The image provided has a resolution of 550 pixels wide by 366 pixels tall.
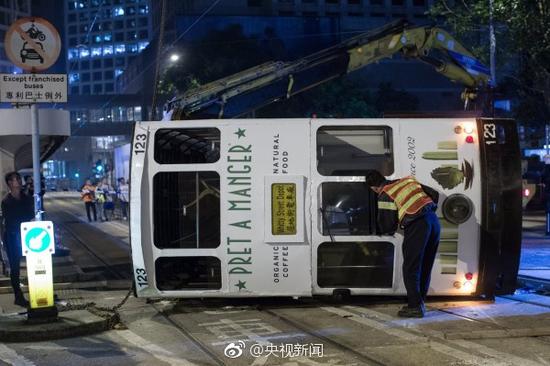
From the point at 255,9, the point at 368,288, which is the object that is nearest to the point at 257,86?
the point at 368,288

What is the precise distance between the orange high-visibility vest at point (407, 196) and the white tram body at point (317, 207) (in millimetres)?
448

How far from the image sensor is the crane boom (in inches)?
378

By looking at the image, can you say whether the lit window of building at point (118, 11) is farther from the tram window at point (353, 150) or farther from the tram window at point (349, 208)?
the tram window at point (349, 208)

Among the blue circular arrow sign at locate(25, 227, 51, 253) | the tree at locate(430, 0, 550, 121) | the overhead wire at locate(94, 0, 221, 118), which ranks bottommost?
the blue circular arrow sign at locate(25, 227, 51, 253)

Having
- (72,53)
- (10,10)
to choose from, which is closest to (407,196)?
(10,10)

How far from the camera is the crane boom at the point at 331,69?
9594 millimetres

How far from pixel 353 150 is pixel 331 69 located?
278 cm

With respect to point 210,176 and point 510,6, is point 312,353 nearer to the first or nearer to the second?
point 210,176

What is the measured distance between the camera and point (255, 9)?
6731cm

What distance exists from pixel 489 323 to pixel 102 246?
10815 mm

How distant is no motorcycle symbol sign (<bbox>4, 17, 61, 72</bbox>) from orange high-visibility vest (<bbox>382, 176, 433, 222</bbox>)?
14.2ft

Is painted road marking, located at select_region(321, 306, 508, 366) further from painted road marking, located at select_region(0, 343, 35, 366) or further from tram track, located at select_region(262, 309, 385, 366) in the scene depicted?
painted road marking, located at select_region(0, 343, 35, 366)

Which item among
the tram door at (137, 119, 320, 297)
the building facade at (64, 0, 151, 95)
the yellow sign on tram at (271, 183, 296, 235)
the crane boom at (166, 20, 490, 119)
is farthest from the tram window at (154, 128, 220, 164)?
the building facade at (64, 0, 151, 95)

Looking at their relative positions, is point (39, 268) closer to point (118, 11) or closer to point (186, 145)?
point (186, 145)
